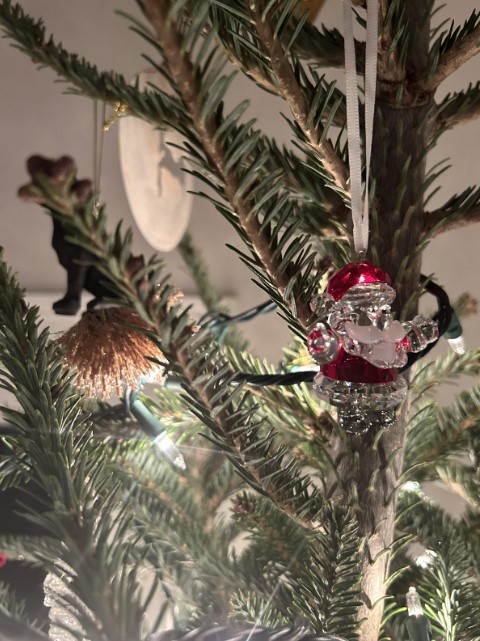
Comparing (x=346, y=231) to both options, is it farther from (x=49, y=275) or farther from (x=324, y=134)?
(x=49, y=275)

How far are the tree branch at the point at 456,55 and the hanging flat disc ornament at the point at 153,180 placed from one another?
0.83 feet

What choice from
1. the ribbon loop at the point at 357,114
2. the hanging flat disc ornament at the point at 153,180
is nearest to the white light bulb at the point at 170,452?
the ribbon loop at the point at 357,114

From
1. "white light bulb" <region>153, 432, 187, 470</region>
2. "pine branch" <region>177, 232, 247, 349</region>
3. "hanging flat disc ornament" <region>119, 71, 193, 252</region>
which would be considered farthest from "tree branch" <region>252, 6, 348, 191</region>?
"pine branch" <region>177, 232, 247, 349</region>

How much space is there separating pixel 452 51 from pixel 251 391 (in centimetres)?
17

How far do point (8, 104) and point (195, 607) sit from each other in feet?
2.56

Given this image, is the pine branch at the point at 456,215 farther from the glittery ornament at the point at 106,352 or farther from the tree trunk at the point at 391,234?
the glittery ornament at the point at 106,352

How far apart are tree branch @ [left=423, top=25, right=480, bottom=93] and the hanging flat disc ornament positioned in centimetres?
25

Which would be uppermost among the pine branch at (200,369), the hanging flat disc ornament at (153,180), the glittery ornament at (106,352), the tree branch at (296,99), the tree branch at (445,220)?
the hanging flat disc ornament at (153,180)

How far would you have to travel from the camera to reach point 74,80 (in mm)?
326

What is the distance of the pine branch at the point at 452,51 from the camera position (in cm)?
27

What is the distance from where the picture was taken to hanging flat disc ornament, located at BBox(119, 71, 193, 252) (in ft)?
1.68

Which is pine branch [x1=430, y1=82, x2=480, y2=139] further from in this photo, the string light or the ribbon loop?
the string light

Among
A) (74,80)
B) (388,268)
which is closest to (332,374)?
(388,268)

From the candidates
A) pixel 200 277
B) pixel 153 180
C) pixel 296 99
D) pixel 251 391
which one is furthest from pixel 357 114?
pixel 200 277
